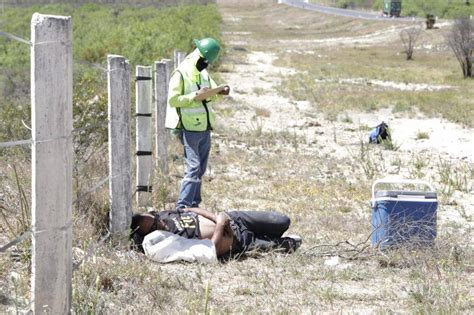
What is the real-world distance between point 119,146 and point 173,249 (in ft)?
2.61

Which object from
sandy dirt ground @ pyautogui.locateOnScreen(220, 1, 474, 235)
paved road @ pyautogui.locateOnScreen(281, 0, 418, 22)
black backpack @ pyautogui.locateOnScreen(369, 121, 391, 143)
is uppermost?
paved road @ pyautogui.locateOnScreen(281, 0, 418, 22)

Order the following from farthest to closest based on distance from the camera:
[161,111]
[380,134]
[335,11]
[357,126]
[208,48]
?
[335,11] < [357,126] < [380,134] < [161,111] < [208,48]

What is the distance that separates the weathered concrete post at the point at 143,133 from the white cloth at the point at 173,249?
70.4 inches

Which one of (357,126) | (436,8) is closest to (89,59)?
(357,126)

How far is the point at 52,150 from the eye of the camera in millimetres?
3865

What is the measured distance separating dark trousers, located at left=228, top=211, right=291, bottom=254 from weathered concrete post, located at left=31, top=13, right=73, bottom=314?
7.80 ft

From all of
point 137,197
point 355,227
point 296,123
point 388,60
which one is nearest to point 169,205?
point 137,197

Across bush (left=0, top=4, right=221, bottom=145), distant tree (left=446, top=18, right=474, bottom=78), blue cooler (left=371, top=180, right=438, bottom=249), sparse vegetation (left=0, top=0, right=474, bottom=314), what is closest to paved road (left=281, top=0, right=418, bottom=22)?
bush (left=0, top=4, right=221, bottom=145)

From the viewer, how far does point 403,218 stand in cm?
636

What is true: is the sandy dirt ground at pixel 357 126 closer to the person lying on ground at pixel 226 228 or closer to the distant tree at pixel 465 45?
the person lying on ground at pixel 226 228

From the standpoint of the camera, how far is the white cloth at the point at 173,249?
593 centimetres

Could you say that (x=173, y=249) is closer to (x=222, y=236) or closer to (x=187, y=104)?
(x=222, y=236)

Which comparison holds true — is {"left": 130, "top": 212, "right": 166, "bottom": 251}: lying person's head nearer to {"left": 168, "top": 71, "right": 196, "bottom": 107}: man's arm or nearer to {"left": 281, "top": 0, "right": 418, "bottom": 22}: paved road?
{"left": 168, "top": 71, "right": 196, "bottom": 107}: man's arm

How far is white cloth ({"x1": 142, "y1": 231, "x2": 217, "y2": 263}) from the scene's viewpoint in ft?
19.5
